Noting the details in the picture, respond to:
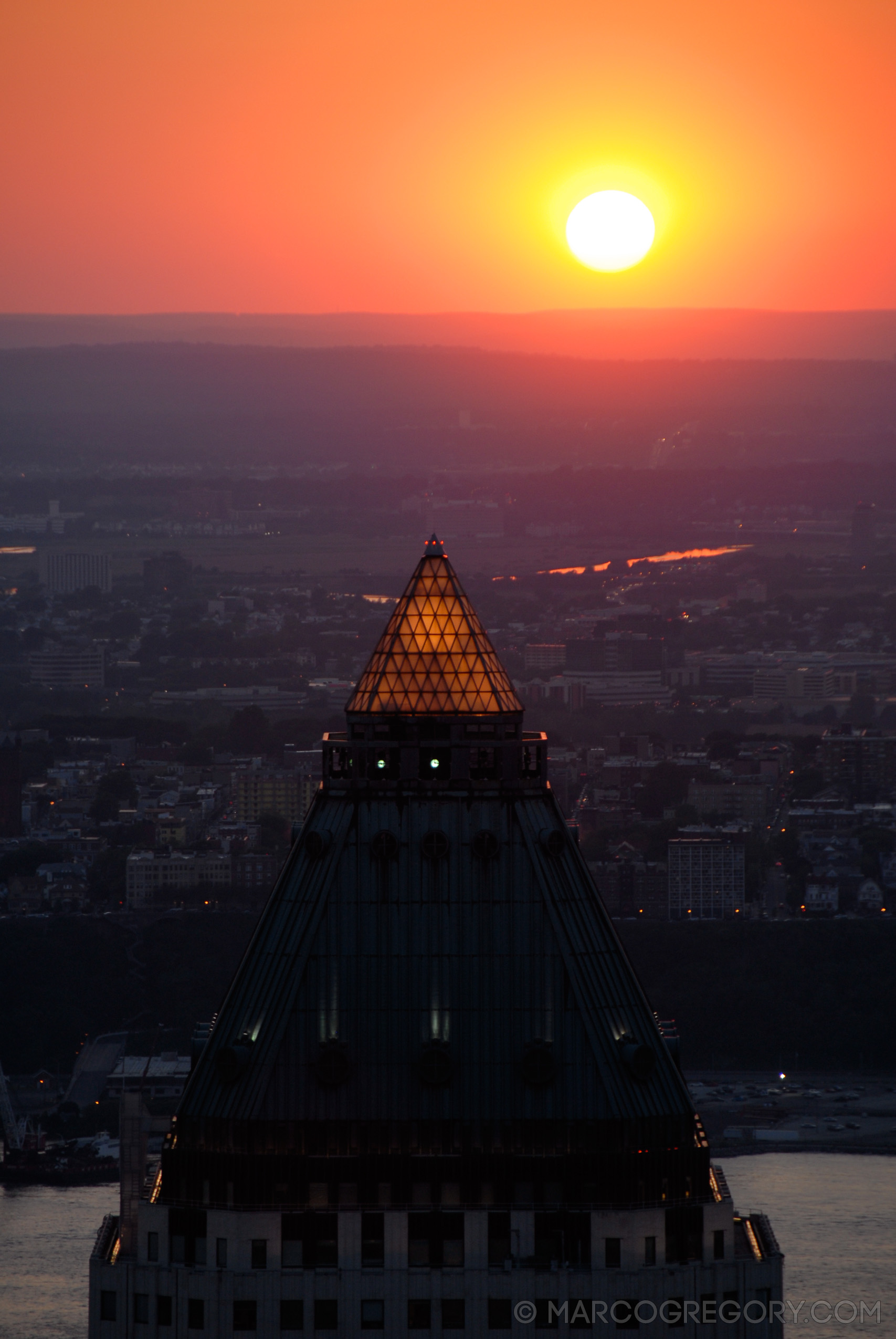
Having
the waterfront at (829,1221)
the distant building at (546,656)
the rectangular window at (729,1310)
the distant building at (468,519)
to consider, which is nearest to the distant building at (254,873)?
the waterfront at (829,1221)

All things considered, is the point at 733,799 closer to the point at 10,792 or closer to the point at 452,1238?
the point at 10,792

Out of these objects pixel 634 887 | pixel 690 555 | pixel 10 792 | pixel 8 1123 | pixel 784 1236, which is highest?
pixel 690 555

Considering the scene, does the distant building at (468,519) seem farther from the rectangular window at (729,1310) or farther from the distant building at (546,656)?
the rectangular window at (729,1310)

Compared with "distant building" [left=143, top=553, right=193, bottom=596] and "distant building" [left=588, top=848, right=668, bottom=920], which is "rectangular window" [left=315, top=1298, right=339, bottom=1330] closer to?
"distant building" [left=588, top=848, right=668, bottom=920]

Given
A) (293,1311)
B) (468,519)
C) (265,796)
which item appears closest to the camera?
(293,1311)

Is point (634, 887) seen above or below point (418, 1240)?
above

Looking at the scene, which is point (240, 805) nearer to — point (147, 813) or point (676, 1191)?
point (147, 813)

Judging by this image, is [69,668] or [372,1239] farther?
[69,668]

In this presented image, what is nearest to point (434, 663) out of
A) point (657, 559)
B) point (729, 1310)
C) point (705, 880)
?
point (729, 1310)
